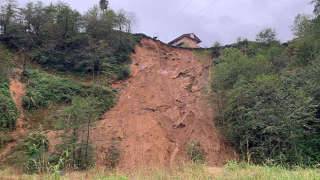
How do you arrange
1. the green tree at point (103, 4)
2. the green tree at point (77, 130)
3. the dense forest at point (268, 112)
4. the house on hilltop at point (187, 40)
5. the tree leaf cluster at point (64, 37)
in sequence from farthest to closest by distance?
the house on hilltop at point (187, 40) → the green tree at point (103, 4) → the tree leaf cluster at point (64, 37) → the dense forest at point (268, 112) → the green tree at point (77, 130)

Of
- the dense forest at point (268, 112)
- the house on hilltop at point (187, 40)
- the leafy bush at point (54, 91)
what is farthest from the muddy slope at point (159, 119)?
the house on hilltop at point (187, 40)


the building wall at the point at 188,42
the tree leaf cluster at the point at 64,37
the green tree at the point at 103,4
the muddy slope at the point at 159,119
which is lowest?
the muddy slope at the point at 159,119

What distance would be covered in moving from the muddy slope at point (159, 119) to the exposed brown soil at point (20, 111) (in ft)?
16.4

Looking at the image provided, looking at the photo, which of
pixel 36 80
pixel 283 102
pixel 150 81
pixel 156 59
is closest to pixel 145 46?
pixel 156 59

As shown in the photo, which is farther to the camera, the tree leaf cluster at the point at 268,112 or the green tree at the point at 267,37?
the green tree at the point at 267,37

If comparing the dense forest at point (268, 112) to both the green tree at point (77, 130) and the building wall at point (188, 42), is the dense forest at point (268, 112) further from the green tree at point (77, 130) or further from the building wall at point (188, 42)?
the building wall at point (188, 42)

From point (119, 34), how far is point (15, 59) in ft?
37.0

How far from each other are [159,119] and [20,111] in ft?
34.4

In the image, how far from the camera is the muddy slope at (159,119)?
42.4 ft

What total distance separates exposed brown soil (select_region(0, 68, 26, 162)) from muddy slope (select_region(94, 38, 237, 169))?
5.00 m

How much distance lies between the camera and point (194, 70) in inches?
944

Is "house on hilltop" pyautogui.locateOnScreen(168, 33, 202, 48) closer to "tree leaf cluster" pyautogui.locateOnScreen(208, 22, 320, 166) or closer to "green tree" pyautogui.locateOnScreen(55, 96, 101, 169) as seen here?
"tree leaf cluster" pyautogui.locateOnScreen(208, 22, 320, 166)

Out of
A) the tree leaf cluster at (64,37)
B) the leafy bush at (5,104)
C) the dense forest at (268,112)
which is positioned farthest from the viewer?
the tree leaf cluster at (64,37)

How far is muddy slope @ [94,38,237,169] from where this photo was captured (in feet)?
42.4
